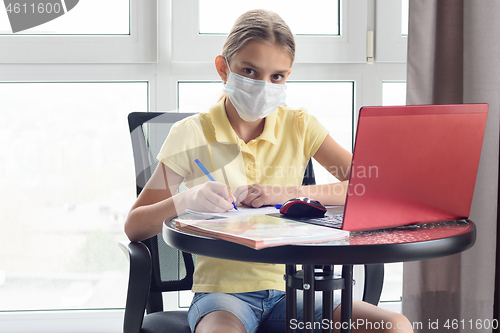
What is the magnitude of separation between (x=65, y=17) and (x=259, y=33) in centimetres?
106

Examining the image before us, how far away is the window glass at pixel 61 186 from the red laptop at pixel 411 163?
1.36 metres

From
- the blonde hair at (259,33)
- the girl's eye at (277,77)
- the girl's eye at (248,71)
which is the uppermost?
the blonde hair at (259,33)

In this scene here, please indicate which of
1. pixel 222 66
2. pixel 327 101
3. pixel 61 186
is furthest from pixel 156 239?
pixel 327 101

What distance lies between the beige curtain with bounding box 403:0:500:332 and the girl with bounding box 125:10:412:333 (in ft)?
1.99

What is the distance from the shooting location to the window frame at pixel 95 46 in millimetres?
1667

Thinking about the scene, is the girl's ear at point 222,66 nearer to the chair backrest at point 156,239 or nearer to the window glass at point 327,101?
Answer: the chair backrest at point 156,239

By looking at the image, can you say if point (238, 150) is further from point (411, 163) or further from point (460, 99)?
point (460, 99)

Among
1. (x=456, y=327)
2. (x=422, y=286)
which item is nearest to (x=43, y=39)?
(x=422, y=286)

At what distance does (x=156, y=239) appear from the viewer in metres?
1.14

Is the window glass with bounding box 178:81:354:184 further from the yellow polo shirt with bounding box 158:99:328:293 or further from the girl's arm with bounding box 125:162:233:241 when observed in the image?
the girl's arm with bounding box 125:162:233:241

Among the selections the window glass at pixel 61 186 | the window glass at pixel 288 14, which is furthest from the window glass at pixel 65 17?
the window glass at pixel 288 14

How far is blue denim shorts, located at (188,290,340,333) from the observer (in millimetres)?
862

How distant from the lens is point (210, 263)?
1008 millimetres

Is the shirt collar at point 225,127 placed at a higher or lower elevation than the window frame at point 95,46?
lower
